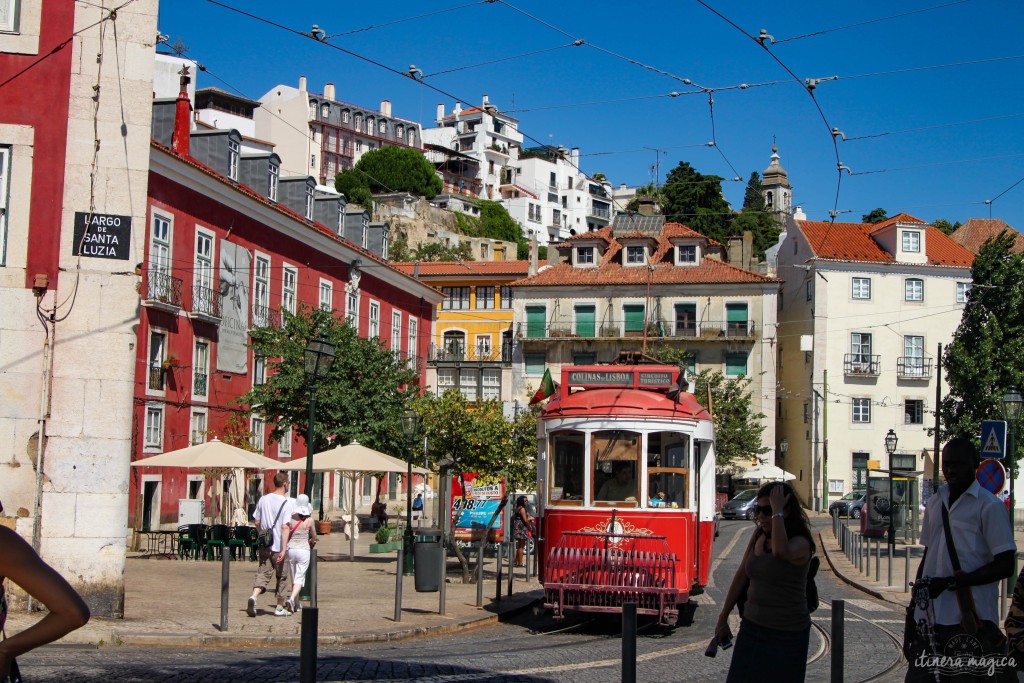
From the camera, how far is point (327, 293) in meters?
42.0

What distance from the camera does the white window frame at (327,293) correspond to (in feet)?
136

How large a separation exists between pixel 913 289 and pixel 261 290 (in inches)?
1271

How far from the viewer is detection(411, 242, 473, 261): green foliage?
3851 inches

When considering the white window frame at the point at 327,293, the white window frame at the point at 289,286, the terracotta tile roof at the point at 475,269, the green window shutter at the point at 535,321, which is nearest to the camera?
the white window frame at the point at 289,286

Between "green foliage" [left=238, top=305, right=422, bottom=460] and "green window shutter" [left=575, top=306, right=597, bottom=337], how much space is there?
82.8 feet

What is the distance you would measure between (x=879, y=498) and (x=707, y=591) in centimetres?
1476

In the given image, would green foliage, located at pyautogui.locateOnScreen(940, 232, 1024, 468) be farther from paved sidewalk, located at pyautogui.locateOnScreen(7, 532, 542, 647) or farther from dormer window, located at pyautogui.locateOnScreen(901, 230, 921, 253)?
dormer window, located at pyautogui.locateOnScreen(901, 230, 921, 253)

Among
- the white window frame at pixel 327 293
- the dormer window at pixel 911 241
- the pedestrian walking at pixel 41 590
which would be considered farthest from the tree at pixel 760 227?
the pedestrian walking at pixel 41 590

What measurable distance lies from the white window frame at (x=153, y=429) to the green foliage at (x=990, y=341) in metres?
20.3

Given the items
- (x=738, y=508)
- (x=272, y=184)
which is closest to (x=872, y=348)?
(x=738, y=508)

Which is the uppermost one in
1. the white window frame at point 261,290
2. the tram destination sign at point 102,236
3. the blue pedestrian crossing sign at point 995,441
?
the white window frame at point 261,290

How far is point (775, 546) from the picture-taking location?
6.34 m

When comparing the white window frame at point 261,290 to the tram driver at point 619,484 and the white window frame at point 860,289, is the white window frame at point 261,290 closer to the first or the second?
the tram driver at point 619,484

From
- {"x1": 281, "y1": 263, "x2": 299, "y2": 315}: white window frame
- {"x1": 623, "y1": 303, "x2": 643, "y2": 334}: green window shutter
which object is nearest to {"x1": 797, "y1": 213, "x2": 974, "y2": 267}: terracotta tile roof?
{"x1": 623, "y1": 303, "x2": 643, "y2": 334}: green window shutter
